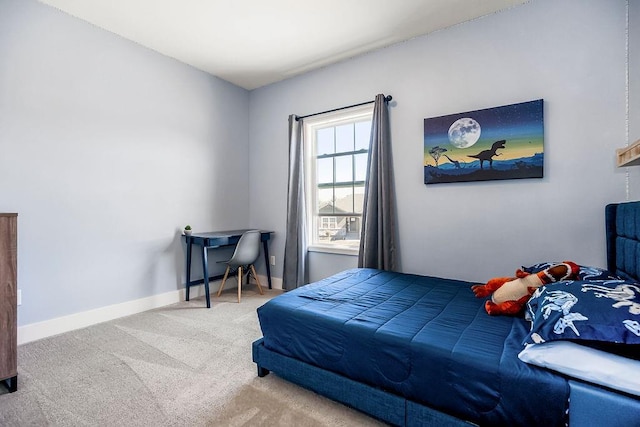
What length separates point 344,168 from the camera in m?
3.56

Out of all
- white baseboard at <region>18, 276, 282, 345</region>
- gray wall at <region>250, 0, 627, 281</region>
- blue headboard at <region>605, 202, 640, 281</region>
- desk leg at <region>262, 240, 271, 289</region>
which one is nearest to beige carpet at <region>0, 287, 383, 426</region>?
white baseboard at <region>18, 276, 282, 345</region>

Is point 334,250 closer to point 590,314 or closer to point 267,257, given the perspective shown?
point 267,257

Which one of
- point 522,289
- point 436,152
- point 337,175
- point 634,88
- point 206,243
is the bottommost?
point 522,289

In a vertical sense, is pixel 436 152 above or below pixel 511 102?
below

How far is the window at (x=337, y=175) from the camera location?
3.43 meters

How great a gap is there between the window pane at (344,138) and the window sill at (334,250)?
3.79 ft

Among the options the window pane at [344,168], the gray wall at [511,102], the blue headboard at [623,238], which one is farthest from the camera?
the window pane at [344,168]

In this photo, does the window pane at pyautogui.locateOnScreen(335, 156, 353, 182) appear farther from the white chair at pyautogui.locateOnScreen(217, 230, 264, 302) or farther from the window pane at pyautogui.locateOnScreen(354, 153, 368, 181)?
the white chair at pyautogui.locateOnScreen(217, 230, 264, 302)

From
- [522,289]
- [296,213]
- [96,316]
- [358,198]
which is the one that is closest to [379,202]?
[358,198]

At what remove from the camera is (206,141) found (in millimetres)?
3713

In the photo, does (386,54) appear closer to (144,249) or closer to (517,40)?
(517,40)

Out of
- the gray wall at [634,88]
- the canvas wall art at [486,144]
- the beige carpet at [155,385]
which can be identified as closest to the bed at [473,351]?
the beige carpet at [155,385]

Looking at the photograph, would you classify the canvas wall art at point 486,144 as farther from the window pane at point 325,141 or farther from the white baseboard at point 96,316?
the white baseboard at point 96,316

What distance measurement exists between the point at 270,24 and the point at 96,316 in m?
3.09
